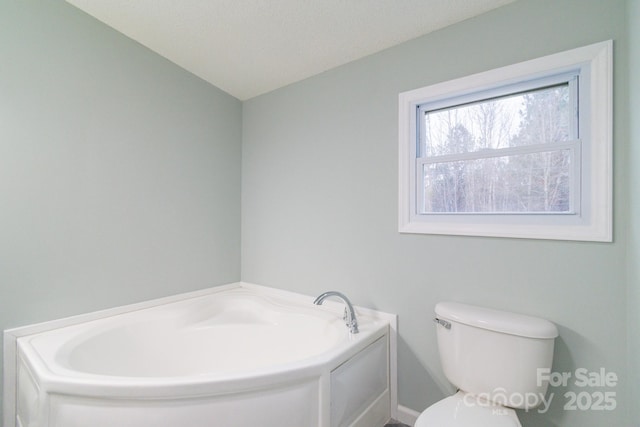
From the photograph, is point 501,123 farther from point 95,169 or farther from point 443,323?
point 95,169

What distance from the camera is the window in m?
1.22

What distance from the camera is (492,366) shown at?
1.27m

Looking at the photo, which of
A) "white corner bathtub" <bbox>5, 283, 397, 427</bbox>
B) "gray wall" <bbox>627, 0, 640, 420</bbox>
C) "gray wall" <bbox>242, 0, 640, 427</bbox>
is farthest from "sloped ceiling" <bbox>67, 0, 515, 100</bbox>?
"white corner bathtub" <bbox>5, 283, 397, 427</bbox>

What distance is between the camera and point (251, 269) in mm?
2553

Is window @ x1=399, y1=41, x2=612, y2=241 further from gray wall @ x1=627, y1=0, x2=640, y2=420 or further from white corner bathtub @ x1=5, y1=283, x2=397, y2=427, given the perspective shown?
white corner bathtub @ x1=5, y1=283, x2=397, y2=427

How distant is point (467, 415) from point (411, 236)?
0.87 m

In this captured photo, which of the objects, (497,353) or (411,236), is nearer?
(497,353)

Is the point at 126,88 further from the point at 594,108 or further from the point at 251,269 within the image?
the point at 594,108

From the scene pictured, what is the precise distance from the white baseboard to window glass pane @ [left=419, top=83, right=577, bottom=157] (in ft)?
4.98

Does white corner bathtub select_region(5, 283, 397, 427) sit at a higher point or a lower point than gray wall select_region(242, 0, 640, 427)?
lower

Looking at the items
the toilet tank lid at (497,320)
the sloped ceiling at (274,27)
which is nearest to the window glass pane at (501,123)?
the sloped ceiling at (274,27)

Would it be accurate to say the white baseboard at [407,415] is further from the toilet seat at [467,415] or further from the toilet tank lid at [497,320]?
the toilet tank lid at [497,320]

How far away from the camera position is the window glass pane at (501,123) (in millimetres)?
1366

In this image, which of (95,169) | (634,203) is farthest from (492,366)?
(95,169)
